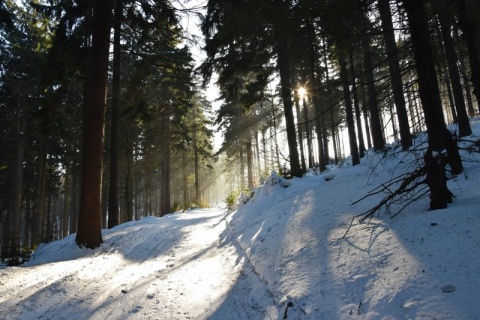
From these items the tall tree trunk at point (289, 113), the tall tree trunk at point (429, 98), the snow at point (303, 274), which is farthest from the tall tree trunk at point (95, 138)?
the tall tree trunk at point (429, 98)

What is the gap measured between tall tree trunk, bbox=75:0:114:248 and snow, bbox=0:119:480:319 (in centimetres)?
144

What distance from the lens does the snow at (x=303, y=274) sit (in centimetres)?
223

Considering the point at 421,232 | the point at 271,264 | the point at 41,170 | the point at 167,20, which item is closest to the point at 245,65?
the point at 167,20

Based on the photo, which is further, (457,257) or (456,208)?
(456,208)

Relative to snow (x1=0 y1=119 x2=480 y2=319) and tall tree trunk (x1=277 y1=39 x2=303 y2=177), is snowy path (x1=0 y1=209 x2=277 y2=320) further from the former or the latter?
tall tree trunk (x1=277 y1=39 x2=303 y2=177)

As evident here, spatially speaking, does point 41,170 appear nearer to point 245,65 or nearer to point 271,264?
point 245,65

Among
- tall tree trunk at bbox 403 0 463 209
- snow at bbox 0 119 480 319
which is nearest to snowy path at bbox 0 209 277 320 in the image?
snow at bbox 0 119 480 319

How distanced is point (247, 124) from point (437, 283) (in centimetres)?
2739

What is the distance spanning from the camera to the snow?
7.33ft

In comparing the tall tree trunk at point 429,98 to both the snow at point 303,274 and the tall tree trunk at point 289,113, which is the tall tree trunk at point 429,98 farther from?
the tall tree trunk at point 289,113

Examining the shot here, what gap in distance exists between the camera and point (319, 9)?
12.9 ft

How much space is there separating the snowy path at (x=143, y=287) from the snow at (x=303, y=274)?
0.02 metres

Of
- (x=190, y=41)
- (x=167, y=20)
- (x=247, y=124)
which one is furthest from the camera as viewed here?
(x=247, y=124)

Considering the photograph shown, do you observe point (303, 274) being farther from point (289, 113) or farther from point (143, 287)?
point (289, 113)
